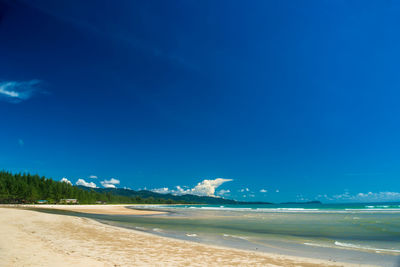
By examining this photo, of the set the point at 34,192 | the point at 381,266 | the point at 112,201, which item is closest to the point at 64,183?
the point at 34,192

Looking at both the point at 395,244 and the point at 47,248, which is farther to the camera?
the point at 395,244

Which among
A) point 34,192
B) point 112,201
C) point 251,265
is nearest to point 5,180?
point 34,192

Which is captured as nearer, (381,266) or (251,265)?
(251,265)

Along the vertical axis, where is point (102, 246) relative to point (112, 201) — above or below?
above

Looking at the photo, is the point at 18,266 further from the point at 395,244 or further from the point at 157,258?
the point at 395,244

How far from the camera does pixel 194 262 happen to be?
32.3 ft

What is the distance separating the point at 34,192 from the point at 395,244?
116 m

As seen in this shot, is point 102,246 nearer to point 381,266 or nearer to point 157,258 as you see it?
point 157,258

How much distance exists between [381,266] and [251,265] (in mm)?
5946

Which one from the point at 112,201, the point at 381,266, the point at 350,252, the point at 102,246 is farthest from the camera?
the point at 112,201

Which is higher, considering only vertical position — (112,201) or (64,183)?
(64,183)

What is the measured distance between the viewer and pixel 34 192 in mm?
97438

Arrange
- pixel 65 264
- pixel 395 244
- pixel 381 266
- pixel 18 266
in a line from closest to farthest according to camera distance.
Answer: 1. pixel 18 266
2. pixel 65 264
3. pixel 381 266
4. pixel 395 244

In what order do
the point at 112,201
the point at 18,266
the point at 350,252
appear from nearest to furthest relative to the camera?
1. the point at 18,266
2. the point at 350,252
3. the point at 112,201
